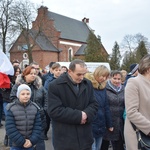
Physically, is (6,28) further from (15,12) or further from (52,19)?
(52,19)

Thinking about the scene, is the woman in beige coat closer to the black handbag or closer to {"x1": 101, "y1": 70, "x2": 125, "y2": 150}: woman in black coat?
the black handbag

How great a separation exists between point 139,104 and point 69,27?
60394 millimetres

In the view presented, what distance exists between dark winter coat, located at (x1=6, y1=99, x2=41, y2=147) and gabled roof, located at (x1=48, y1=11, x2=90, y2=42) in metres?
52.8

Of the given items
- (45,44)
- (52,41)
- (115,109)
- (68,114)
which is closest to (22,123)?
(68,114)

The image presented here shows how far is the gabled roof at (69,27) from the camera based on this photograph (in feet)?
191

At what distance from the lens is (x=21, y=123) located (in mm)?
3996

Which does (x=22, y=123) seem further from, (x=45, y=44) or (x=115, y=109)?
(x=45, y=44)

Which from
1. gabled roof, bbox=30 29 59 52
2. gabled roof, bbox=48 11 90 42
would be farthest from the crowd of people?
gabled roof, bbox=48 11 90 42

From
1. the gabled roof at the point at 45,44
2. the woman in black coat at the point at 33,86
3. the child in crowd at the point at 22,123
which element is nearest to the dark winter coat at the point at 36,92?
the woman in black coat at the point at 33,86

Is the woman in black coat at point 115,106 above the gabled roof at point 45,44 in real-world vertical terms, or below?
below

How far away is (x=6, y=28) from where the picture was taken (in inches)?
1448

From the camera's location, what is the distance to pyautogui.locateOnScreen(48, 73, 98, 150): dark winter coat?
11.0ft

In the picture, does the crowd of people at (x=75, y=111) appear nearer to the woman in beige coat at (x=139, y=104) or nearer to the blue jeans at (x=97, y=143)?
the woman in beige coat at (x=139, y=104)

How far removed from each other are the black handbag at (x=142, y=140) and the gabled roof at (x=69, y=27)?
2113 inches
